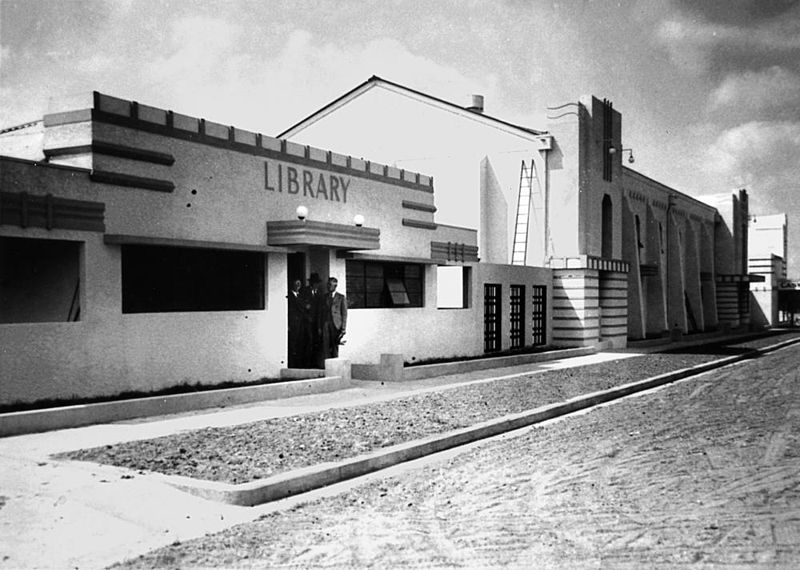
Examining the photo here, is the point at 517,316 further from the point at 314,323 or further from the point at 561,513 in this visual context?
the point at 561,513

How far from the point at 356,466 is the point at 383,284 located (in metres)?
11.3

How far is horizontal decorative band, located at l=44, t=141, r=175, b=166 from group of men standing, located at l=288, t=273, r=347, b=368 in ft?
13.8

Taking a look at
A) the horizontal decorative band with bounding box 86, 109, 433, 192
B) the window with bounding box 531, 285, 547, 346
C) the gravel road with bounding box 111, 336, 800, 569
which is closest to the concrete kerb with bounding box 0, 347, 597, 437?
the horizontal decorative band with bounding box 86, 109, 433, 192

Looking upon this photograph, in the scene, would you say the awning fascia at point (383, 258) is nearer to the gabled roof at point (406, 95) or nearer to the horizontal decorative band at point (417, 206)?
the horizontal decorative band at point (417, 206)

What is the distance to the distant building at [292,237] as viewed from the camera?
12.2 metres

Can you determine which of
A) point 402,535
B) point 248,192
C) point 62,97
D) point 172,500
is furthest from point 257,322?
point 402,535

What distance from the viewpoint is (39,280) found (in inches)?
490

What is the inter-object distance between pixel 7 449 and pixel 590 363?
16.9m

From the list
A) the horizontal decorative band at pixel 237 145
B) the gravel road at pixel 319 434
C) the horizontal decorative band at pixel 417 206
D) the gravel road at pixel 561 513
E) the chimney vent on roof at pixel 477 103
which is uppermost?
the chimney vent on roof at pixel 477 103

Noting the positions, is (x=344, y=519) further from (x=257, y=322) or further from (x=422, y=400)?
(x=257, y=322)

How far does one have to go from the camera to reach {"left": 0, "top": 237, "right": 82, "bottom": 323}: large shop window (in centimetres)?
1224

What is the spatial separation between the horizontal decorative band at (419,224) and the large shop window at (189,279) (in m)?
5.74

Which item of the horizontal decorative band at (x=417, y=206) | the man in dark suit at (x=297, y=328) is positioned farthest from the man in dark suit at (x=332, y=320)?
the horizontal decorative band at (x=417, y=206)

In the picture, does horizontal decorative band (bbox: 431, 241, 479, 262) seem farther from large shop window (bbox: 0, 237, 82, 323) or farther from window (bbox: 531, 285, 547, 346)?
large shop window (bbox: 0, 237, 82, 323)
